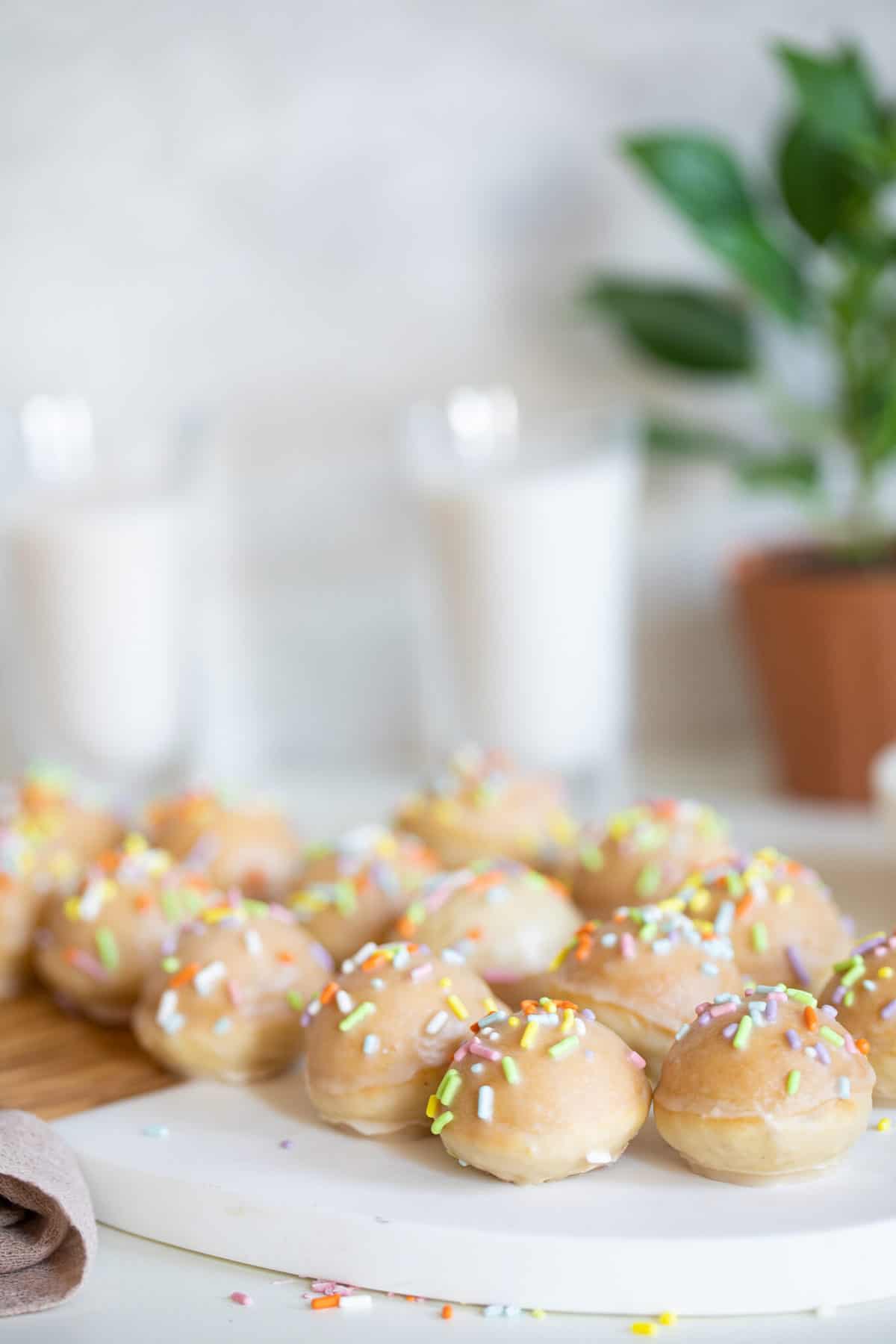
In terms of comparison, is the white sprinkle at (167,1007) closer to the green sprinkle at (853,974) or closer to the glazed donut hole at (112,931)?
the glazed donut hole at (112,931)

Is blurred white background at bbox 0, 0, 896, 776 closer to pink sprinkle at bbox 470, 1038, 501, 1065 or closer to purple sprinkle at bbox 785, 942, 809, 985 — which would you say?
purple sprinkle at bbox 785, 942, 809, 985

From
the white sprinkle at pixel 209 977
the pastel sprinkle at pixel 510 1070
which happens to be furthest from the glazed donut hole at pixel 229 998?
the pastel sprinkle at pixel 510 1070

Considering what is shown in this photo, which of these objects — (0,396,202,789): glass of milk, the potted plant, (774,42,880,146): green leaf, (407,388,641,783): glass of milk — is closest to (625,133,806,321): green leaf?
the potted plant

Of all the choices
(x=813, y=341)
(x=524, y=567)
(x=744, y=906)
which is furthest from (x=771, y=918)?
(x=813, y=341)

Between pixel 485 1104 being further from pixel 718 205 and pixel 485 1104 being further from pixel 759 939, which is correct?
pixel 718 205

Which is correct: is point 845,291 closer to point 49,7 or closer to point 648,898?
point 648,898

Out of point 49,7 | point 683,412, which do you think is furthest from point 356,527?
point 49,7
